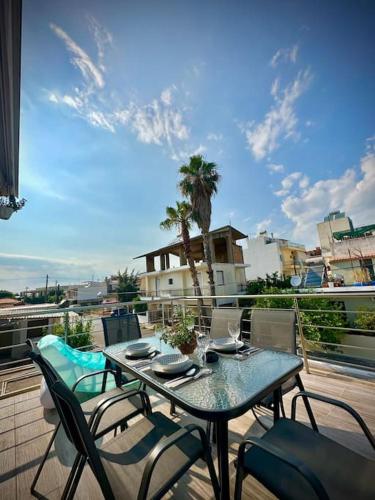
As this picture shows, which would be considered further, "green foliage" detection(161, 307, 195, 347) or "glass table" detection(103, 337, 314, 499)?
"green foliage" detection(161, 307, 195, 347)

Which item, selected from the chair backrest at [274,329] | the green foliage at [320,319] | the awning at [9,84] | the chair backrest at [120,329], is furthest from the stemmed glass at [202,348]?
the green foliage at [320,319]

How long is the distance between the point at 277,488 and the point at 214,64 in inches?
217

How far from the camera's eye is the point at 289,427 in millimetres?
1229

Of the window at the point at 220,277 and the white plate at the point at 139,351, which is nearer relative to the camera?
the white plate at the point at 139,351

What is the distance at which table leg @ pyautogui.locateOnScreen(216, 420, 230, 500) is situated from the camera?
0.96 m

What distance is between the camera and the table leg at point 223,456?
0.96 m

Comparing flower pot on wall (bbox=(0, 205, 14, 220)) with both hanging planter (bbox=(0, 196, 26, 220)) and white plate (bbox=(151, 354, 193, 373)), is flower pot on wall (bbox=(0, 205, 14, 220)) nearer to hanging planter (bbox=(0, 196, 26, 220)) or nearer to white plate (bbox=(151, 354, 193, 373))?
hanging planter (bbox=(0, 196, 26, 220))

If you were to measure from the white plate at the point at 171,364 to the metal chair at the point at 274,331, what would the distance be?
0.96 meters

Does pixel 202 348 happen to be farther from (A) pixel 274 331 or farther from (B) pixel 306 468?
(B) pixel 306 468

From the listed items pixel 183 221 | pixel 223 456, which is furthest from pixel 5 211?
pixel 183 221

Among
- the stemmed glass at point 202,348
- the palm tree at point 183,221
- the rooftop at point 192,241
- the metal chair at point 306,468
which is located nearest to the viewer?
the metal chair at point 306,468

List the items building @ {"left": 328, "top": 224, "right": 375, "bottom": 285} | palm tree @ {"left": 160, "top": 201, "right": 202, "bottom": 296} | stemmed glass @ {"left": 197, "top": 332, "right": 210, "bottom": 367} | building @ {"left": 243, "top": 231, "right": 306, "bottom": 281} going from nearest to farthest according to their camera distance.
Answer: stemmed glass @ {"left": 197, "top": 332, "right": 210, "bottom": 367} < palm tree @ {"left": 160, "top": 201, "right": 202, "bottom": 296} < building @ {"left": 328, "top": 224, "right": 375, "bottom": 285} < building @ {"left": 243, "top": 231, "right": 306, "bottom": 281}

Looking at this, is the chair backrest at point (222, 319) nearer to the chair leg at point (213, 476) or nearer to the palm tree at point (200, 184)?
the chair leg at point (213, 476)

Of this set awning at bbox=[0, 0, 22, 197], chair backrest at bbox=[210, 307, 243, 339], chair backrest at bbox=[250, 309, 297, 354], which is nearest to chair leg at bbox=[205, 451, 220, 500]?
chair backrest at bbox=[250, 309, 297, 354]
